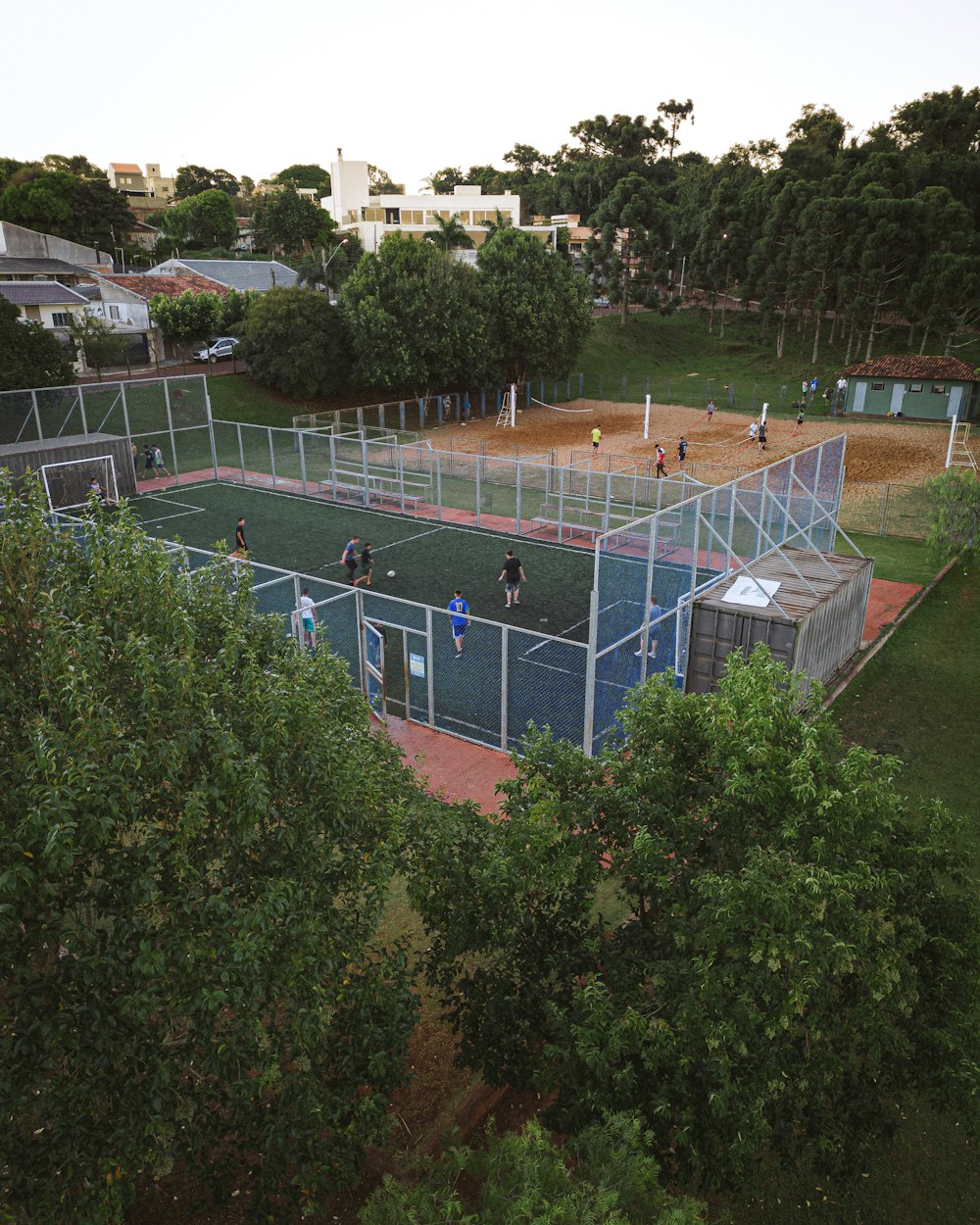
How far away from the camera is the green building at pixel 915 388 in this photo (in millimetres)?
49500

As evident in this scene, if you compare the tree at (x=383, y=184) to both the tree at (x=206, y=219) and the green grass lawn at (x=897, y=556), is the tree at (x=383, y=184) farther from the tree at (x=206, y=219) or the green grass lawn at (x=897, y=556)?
the green grass lawn at (x=897, y=556)

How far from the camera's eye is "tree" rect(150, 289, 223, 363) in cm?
5422

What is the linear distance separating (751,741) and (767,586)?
36.0 feet

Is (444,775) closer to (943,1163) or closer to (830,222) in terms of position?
(943,1163)

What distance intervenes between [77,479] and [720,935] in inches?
1217

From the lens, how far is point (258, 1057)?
6.73 metres

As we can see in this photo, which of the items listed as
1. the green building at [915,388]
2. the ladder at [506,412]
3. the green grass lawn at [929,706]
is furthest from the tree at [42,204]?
the green grass lawn at [929,706]

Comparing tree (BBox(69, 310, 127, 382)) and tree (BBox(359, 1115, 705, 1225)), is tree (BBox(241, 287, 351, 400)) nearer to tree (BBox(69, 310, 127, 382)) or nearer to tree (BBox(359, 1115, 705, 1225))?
tree (BBox(69, 310, 127, 382))

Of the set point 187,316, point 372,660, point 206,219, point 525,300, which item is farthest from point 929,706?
point 206,219

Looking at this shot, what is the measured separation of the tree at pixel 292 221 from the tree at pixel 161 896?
9725 centimetres

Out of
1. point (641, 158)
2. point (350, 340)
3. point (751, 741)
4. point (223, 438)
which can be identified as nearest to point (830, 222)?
point (350, 340)

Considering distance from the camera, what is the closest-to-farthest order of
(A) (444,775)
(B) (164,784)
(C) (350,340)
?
(B) (164,784), (A) (444,775), (C) (350,340)

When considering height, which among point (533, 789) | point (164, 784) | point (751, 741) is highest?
point (164, 784)

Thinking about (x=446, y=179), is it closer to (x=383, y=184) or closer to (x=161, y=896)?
(x=383, y=184)
